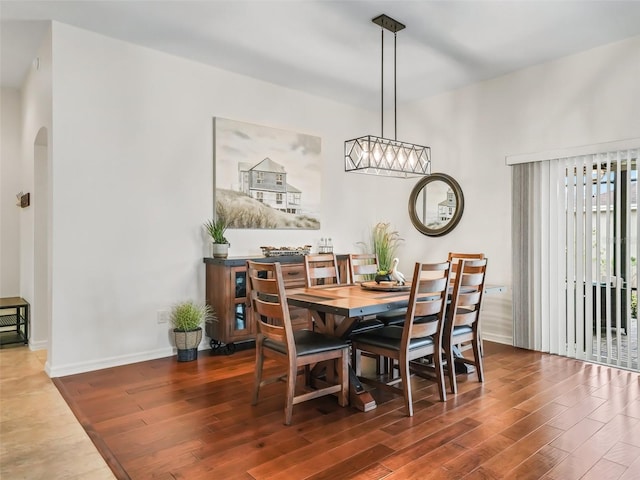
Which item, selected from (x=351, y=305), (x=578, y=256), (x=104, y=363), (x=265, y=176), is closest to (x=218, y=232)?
(x=265, y=176)

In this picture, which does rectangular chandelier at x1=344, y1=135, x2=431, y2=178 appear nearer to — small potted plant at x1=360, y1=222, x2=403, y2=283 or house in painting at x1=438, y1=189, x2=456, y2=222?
house in painting at x1=438, y1=189, x2=456, y2=222

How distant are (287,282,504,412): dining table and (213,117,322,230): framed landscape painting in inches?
63.1

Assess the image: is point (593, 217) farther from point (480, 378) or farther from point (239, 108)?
point (239, 108)

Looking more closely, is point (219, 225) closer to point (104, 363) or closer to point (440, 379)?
point (104, 363)

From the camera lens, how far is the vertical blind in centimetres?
384

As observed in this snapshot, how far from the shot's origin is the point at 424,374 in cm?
333

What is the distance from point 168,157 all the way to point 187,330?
1653mm

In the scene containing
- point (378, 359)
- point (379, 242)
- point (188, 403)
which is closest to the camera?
point (188, 403)

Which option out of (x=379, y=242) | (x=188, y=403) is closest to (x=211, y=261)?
(x=188, y=403)

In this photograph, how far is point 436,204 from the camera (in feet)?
17.9

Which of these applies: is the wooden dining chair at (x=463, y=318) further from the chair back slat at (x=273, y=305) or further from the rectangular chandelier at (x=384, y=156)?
the chair back slat at (x=273, y=305)

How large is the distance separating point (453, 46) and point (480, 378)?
2.93 metres

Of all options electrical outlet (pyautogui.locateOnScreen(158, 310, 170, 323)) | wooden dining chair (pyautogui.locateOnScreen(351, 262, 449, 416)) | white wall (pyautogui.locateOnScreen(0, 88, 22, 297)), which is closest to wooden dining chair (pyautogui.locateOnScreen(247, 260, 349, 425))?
wooden dining chair (pyautogui.locateOnScreen(351, 262, 449, 416))

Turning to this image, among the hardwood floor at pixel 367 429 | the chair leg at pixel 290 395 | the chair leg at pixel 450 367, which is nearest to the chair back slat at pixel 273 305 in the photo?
the chair leg at pixel 290 395
